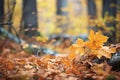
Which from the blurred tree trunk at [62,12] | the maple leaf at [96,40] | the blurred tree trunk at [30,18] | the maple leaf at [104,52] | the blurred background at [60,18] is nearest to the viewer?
the maple leaf at [104,52]

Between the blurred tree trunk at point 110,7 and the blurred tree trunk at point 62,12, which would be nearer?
the blurred tree trunk at point 110,7

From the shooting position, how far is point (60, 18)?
62.7ft

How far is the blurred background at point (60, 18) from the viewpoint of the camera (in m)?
8.95

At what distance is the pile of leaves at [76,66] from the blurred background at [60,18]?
1.16 m

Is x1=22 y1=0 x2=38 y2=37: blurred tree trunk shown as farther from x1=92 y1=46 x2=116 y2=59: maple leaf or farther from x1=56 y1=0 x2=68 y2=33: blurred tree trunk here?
x1=56 y1=0 x2=68 y2=33: blurred tree trunk

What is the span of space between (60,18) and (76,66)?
14949 mm

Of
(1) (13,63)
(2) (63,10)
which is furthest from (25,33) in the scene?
(2) (63,10)

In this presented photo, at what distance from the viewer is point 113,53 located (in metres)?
4.50

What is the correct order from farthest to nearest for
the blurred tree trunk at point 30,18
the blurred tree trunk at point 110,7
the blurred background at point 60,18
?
the blurred tree trunk at point 110,7 < the blurred tree trunk at point 30,18 < the blurred background at point 60,18

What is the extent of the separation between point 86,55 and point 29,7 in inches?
242

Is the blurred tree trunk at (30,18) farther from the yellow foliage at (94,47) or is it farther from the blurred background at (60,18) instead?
the yellow foliage at (94,47)

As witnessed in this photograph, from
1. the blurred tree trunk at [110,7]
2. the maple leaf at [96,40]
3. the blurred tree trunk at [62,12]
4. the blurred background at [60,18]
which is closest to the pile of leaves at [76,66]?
the maple leaf at [96,40]

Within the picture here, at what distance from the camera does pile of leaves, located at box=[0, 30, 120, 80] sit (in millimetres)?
3871

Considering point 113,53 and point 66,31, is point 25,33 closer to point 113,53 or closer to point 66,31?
point 113,53
